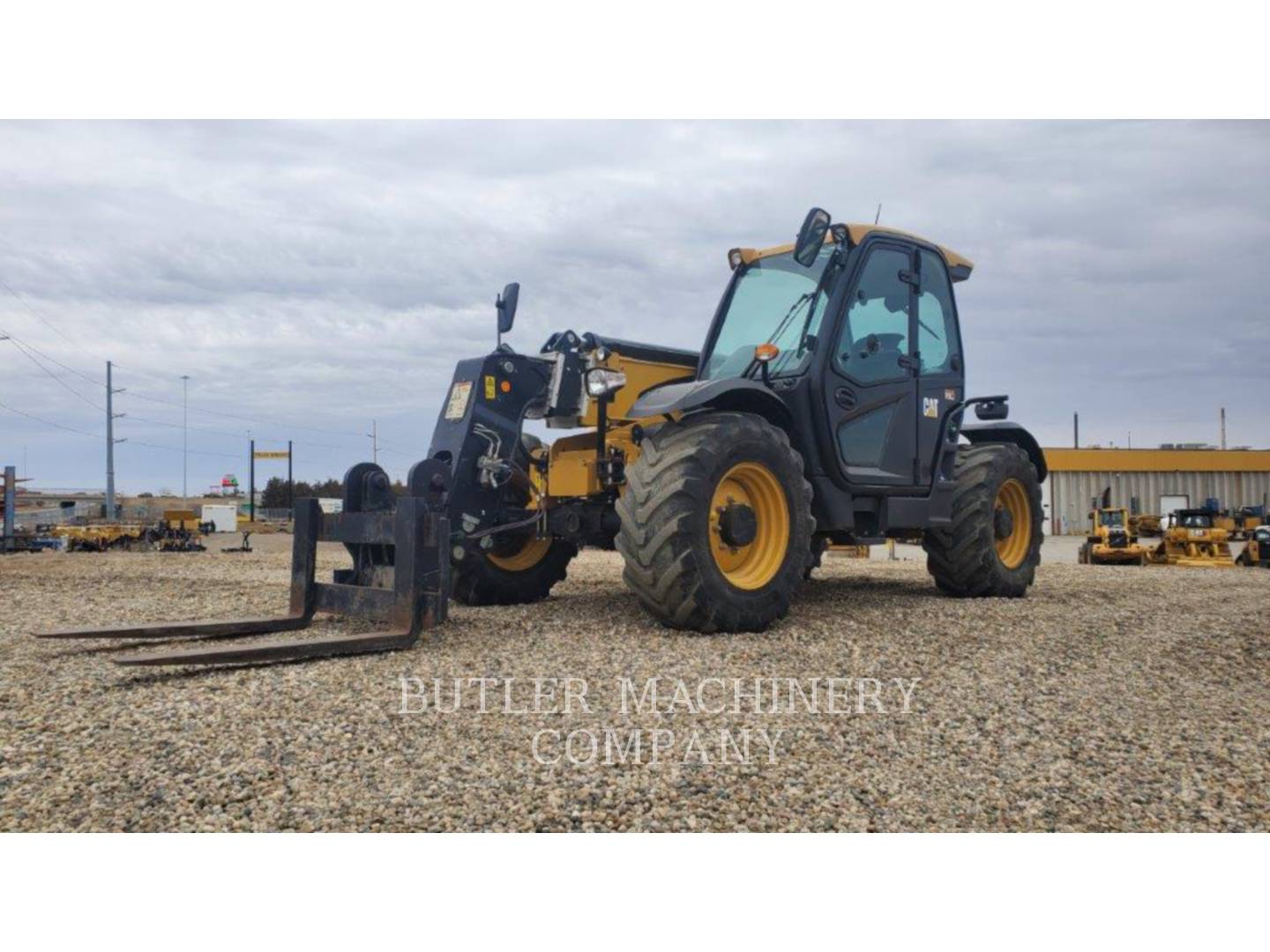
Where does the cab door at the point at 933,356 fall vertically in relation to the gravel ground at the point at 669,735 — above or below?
above

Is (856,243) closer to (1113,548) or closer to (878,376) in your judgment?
(878,376)

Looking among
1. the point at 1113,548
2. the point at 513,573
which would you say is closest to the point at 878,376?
the point at 513,573

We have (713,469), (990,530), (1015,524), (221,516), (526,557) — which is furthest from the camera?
(221,516)

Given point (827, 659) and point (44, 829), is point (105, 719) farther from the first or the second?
point (827, 659)

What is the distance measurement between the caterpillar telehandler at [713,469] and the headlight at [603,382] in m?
0.02

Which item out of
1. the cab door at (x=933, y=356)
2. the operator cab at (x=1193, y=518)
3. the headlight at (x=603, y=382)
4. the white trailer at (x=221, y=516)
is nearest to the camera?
the headlight at (x=603, y=382)

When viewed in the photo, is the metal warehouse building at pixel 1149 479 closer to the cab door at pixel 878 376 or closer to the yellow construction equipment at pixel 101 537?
the yellow construction equipment at pixel 101 537

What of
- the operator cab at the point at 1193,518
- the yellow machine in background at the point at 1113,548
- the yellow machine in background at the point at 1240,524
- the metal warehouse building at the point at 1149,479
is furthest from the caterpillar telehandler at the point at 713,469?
the metal warehouse building at the point at 1149,479

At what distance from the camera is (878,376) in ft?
24.9

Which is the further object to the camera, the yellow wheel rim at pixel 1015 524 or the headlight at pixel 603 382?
the yellow wheel rim at pixel 1015 524

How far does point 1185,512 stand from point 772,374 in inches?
573

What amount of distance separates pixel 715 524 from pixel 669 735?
2.39m

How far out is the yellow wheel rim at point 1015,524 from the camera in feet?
29.7

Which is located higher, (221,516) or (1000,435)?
(1000,435)
